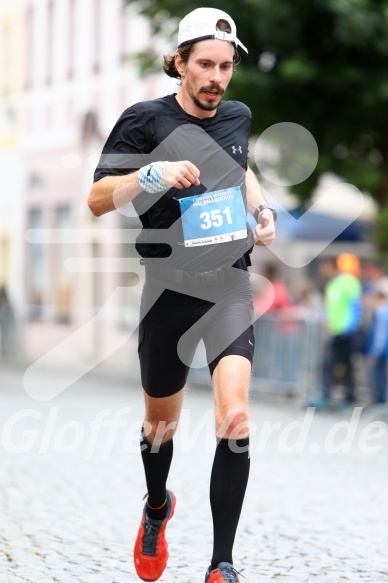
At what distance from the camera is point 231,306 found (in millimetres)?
4668

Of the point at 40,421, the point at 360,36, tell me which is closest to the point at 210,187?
the point at 40,421

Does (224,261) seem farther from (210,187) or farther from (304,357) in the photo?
(304,357)

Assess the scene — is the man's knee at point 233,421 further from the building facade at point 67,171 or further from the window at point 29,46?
the window at point 29,46

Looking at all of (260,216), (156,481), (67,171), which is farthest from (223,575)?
(67,171)

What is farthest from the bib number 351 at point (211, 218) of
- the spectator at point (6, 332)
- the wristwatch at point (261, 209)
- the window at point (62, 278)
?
the window at point (62, 278)

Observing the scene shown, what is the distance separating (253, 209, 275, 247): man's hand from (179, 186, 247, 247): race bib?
89mm

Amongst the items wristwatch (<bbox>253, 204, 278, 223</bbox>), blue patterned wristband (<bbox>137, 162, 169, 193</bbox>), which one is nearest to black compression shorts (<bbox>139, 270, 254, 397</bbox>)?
wristwatch (<bbox>253, 204, 278, 223</bbox>)

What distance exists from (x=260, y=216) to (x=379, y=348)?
31.5 ft

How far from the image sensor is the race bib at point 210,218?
459 cm

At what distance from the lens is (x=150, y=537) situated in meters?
4.96

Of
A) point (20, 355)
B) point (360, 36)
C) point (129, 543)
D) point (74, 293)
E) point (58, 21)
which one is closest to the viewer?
point (129, 543)

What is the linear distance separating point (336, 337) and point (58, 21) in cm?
1953

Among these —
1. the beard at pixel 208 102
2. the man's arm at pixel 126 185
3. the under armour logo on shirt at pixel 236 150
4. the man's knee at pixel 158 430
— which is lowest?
the man's knee at pixel 158 430

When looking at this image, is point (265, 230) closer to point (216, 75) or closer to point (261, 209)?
point (261, 209)
